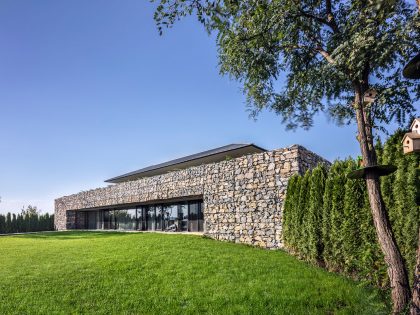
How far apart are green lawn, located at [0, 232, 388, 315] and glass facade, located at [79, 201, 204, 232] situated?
903cm

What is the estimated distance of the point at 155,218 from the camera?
2208 centimetres

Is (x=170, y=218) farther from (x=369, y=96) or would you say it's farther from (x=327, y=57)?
(x=369, y=96)

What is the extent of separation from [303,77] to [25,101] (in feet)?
37.5

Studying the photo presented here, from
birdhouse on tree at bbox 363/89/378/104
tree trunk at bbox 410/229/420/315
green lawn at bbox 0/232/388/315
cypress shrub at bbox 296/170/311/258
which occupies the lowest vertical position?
green lawn at bbox 0/232/388/315

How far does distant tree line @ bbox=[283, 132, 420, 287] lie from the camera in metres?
6.06

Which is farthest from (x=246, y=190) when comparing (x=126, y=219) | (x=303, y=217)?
(x=126, y=219)

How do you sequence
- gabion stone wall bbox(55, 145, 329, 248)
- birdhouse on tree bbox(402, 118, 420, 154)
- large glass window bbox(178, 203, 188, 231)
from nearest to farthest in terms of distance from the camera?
birdhouse on tree bbox(402, 118, 420, 154) → gabion stone wall bbox(55, 145, 329, 248) → large glass window bbox(178, 203, 188, 231)

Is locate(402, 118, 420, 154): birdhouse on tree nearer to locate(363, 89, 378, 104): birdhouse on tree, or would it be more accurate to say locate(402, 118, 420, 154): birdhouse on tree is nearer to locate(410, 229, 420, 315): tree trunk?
locate(363, 89, 378, 104): birdhouse on tree

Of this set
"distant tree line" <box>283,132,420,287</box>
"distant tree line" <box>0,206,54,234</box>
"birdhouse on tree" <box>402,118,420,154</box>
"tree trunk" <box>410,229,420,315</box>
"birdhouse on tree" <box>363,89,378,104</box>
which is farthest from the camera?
"distant tree line" <box>0,206,54,234</box>

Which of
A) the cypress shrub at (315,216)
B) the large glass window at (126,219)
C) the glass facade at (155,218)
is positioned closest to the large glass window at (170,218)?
Result: the glass facade at (155,218)

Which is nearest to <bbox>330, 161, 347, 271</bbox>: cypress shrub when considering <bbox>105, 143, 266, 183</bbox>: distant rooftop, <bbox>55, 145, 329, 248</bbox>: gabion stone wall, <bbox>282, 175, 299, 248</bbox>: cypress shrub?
<bbox>282, 175, 299, 248</bbox>: cypress shrub

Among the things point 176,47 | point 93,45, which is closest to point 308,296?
point 176,47

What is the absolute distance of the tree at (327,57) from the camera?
4930 mm

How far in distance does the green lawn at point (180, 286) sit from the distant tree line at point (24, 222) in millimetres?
28217
